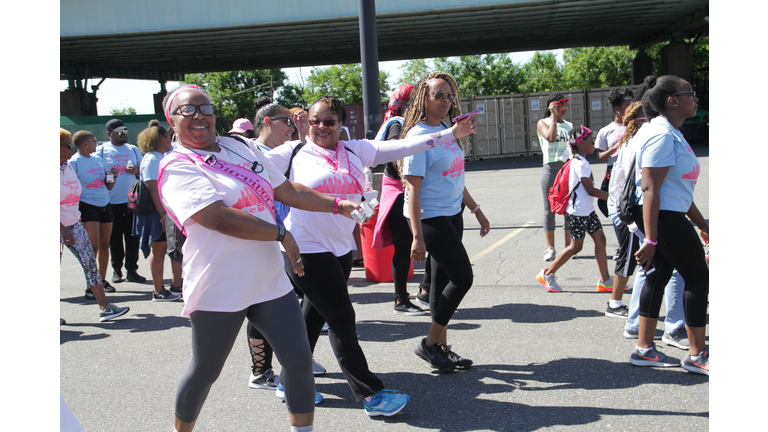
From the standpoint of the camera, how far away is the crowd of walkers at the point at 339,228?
262cm

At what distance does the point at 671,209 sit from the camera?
359 centimetres

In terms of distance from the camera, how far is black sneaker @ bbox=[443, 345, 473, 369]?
4.00 m

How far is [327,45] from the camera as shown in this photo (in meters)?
28.2

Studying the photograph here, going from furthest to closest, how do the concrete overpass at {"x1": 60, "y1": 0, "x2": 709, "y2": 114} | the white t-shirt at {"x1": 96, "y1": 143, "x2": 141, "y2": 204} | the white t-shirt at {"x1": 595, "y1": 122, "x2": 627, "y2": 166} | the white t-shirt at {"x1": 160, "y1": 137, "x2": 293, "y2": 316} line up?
1. the concrete overpass at {"x1": 60, "y1": 0, "x2": 709, "y2": 114}
2. the white t-shirt at {"x1": 96, "y1": 143, "x2": 141, "y2": 204}
3. the white t-shirt at {"x1": 595, "y1": 122, "x2": 627, "y2": 166}
4. the white t-shirt at {"x1": 160, "y1": 137, "x2": 293, "y2": 316}

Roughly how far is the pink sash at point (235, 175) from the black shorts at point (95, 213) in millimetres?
4886

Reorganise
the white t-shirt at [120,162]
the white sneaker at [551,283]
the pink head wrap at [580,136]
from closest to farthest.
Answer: the pink head wrap at [580,136] → the white sneaker at [551,283] → the white t-shirt at [120,162]

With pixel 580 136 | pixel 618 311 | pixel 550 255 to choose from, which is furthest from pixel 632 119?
pixel 550 255

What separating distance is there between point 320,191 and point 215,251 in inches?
37.6

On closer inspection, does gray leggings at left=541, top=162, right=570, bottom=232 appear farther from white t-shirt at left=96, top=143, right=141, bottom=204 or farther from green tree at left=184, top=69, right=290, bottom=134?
green tree at left=184, top=69, right=290, bottom=134

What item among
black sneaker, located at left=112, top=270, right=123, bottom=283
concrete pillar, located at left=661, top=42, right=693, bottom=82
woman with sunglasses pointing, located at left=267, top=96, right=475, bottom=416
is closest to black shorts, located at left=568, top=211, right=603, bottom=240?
woman with sunglasses pointing, located at left=267, top=96, right=475, bottom=416

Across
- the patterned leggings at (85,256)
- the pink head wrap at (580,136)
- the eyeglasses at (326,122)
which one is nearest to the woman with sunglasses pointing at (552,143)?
the pink head wrap at (580,136)

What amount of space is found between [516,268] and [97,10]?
2113 cm

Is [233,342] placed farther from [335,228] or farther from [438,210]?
[438,210]

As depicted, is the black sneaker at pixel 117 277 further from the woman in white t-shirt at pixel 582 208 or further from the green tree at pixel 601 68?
the green tree at pixel 601 68
